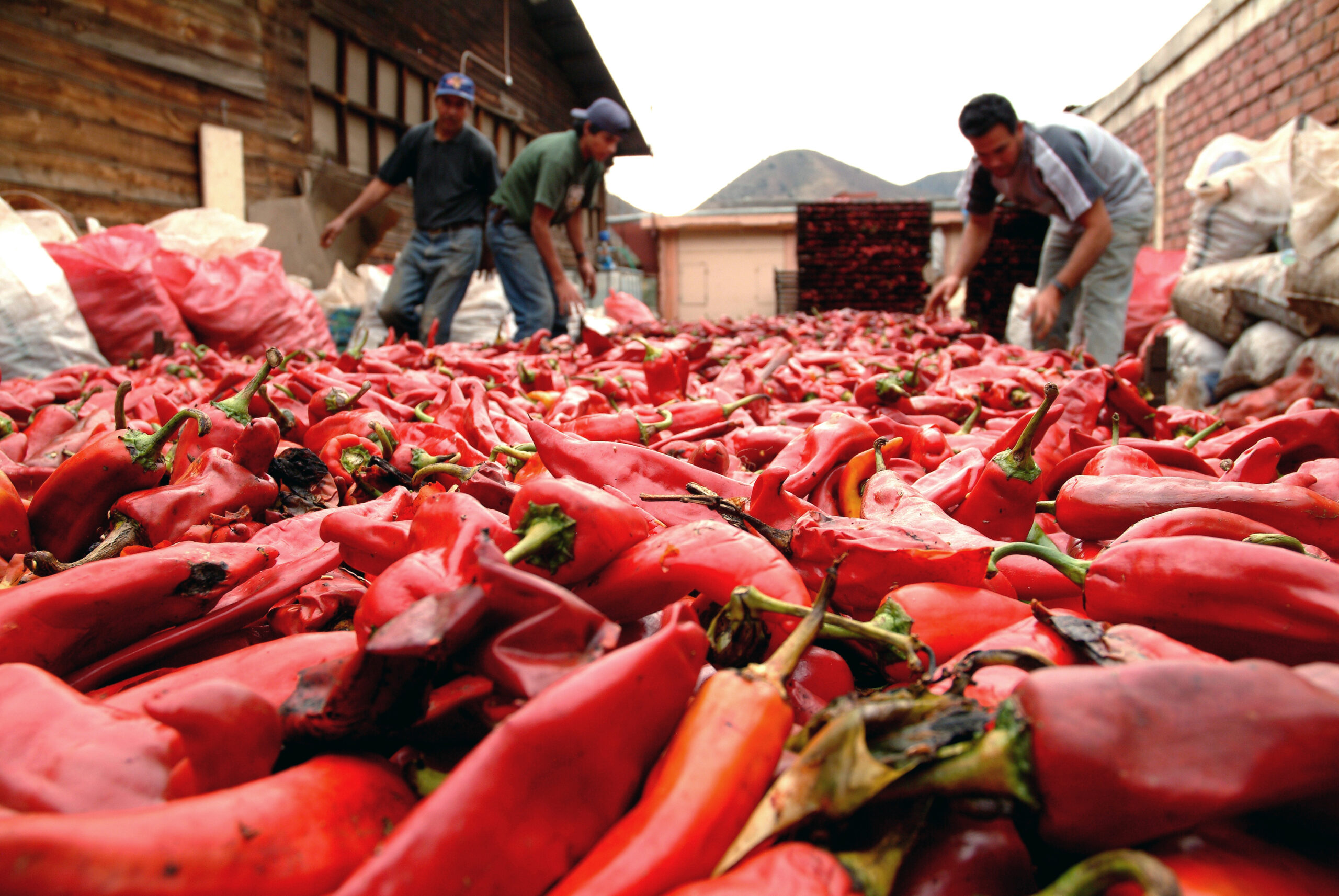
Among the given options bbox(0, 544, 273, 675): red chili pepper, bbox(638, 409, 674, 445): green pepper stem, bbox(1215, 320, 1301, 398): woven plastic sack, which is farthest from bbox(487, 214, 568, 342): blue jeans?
bbox(0, 544, 273, 675): red chili pepper

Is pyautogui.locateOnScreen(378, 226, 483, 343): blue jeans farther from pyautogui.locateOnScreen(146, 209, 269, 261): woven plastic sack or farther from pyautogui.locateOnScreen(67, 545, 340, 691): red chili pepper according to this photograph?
pyautogui.locateOnScreen(67, 545, 340, 691): red chili pepper

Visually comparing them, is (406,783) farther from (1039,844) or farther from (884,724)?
(1039,844)

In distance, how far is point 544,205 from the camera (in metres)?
5.21

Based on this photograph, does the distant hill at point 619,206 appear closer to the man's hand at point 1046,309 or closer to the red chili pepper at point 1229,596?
the man's hand at point 1046,309

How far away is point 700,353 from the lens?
3.71m

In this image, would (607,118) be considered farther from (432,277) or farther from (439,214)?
(432,277)

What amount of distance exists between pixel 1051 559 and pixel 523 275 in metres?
5.10

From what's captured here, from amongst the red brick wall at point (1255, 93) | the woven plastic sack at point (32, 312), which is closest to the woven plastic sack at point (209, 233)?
the woven plastic sack at point (32, 312)

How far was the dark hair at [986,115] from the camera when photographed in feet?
13.8

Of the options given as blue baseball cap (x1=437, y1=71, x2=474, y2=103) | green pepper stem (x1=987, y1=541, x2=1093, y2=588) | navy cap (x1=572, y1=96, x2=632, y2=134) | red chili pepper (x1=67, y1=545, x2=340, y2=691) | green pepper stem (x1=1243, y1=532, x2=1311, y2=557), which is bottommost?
red chili pepper (x1=67, y1=545, x2=340, y2=691)

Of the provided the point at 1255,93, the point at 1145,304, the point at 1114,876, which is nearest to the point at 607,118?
the point at 1145,304

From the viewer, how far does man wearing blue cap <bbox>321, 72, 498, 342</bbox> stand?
5508 millimetres

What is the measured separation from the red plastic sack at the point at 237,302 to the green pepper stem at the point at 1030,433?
14.4ft

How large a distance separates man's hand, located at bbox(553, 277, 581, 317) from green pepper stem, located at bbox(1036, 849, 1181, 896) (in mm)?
5448
